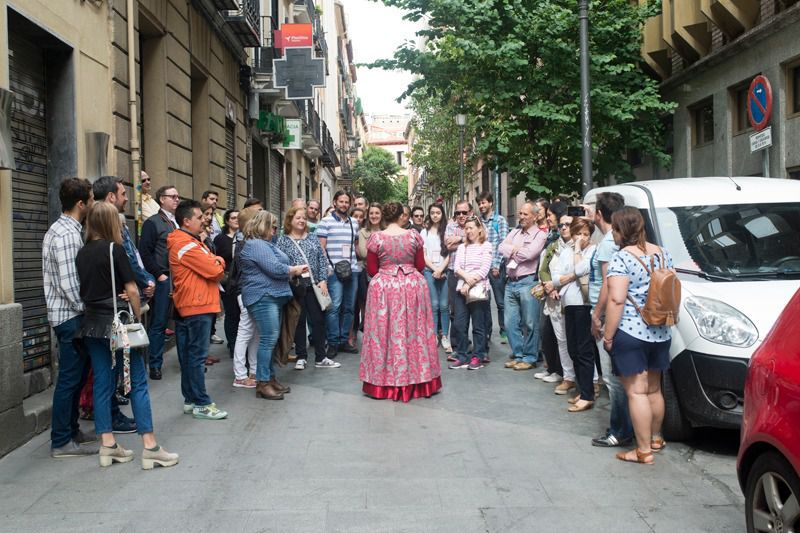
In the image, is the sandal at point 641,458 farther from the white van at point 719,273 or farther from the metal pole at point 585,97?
the metal pole at point 585,97

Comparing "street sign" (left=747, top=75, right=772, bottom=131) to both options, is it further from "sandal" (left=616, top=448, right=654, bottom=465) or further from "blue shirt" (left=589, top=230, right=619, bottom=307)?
"sandal" (left=616, top=448, right=654, bottom=465)

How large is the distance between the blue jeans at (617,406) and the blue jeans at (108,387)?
3214 mm

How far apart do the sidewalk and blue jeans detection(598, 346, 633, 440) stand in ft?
0.74

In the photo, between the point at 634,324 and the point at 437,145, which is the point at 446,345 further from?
the point at 437,145

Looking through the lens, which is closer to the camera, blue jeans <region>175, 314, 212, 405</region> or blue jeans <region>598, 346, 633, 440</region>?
blue jeans <region>598, 346, 633, 440</region>

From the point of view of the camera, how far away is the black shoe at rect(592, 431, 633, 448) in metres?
6.12

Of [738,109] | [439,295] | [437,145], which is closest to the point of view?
[439,295]

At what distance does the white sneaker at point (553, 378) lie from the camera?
884 centimetres

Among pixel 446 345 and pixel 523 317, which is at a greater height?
pixel 523 317

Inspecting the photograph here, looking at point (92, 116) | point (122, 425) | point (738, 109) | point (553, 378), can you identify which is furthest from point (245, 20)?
point (122, 425)

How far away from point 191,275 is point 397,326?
81.6 inches

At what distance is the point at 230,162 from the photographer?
18.1 meters

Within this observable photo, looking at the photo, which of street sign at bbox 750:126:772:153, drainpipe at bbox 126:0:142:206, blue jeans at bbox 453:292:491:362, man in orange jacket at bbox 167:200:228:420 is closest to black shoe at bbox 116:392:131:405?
man in orange jacket at bbox 167:200:228:420

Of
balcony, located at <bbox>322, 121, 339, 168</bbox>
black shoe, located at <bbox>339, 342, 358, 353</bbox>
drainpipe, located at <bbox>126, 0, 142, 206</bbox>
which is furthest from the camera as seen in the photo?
balcony, located at <bbox>322, 121, 339, 168</bbox>
